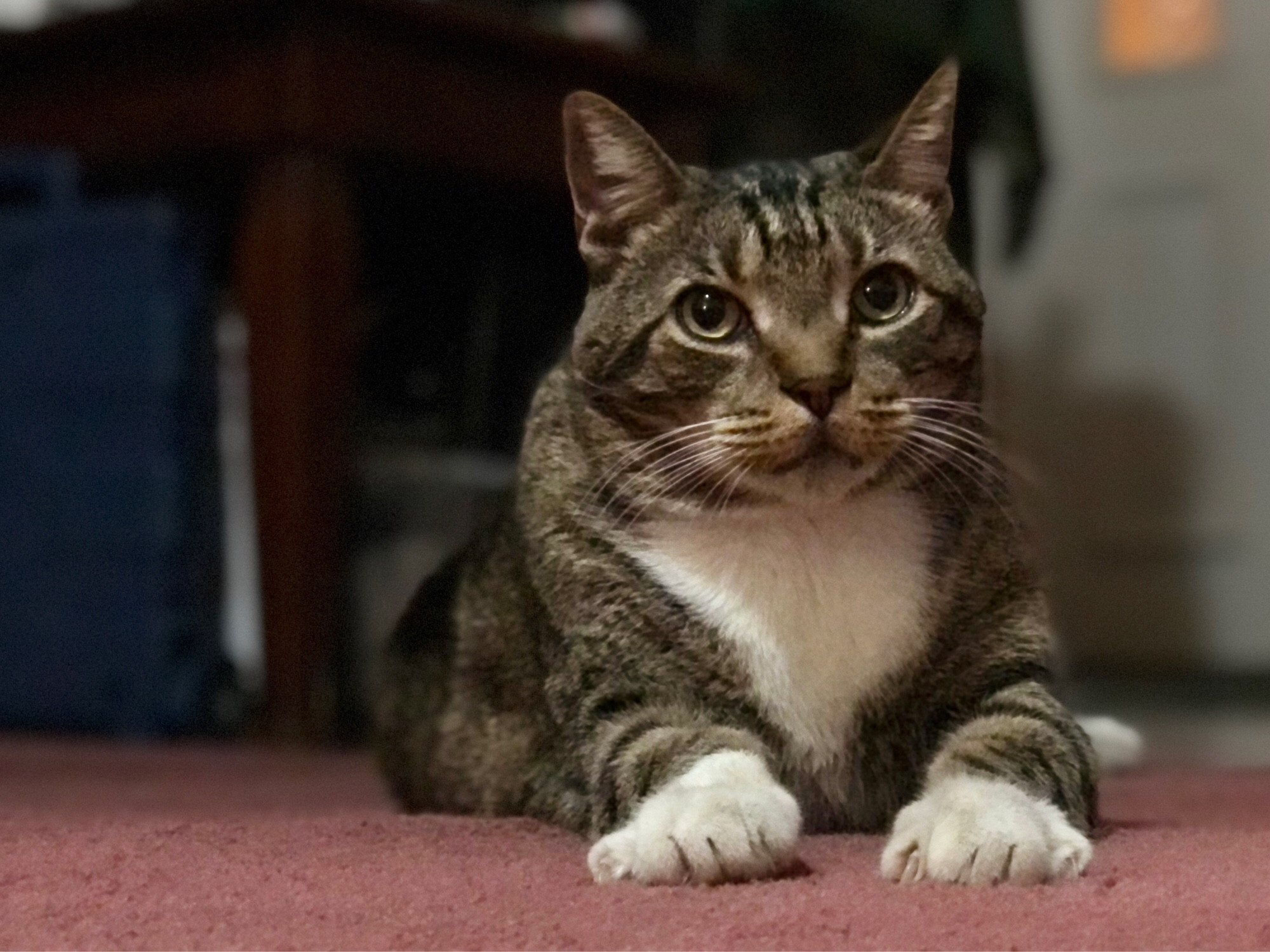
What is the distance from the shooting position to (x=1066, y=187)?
3.41 metres

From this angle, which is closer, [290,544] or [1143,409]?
[290,544]

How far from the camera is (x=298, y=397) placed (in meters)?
2.02

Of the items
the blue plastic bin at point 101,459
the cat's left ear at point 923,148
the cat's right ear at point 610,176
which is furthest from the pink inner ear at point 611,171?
the blue plastic bin at point 101,459

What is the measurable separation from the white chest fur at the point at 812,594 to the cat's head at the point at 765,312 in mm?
A: 32

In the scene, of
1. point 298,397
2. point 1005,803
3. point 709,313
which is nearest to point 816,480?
point 709,313

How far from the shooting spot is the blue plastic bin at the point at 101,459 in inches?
84.2

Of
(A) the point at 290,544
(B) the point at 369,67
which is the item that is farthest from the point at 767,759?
(B) the point at 369,67

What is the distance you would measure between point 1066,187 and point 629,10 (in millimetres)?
1145

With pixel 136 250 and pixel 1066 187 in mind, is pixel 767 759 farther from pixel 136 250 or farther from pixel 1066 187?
pixel 1066 187

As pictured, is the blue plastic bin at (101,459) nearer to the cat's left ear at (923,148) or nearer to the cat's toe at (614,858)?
the cat's left ear at (923,148)

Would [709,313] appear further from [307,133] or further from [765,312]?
[307,133]

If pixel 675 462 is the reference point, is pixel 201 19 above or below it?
above

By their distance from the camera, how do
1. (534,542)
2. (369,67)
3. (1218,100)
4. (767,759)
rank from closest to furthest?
(767,759) → (534,542) → (369,67) → (1218,100)

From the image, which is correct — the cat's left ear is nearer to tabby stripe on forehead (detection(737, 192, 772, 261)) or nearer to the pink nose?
tabby stripe on forehead (detection(737, 192, 772, 261))
